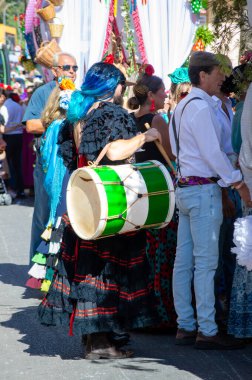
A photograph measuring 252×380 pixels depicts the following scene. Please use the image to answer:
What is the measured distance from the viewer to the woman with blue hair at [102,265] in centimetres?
496

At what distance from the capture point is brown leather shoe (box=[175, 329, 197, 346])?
5457mm

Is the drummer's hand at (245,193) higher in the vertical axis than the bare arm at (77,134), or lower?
lower

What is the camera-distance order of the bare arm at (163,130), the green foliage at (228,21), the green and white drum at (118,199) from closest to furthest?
the green foliage at (228,21), the green and white drum at (118,199), the bare arm at (163,130)

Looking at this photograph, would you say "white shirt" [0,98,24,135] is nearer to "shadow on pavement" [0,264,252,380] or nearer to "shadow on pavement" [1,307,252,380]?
"shadow on pavement" [0,264,252,380]

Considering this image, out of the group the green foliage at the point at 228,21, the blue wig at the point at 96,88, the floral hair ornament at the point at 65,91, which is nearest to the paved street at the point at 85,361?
the blue wig at the point at 96,88

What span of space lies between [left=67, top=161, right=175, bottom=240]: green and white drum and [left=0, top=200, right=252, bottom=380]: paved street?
0.82m

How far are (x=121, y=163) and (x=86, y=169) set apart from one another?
362 mm

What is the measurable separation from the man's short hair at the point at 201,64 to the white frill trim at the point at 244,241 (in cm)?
114

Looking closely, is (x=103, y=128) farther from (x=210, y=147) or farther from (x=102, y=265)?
(x=102, y=265)

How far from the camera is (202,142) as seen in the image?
5074 millimetres

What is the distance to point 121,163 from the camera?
5.07m

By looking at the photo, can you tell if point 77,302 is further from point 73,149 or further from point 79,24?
point 79,24

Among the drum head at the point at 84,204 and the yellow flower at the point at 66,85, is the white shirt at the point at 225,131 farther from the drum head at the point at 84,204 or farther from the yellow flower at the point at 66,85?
Answer: the yellow flower at the point at 66,85

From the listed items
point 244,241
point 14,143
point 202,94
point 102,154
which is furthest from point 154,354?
point 14,143
